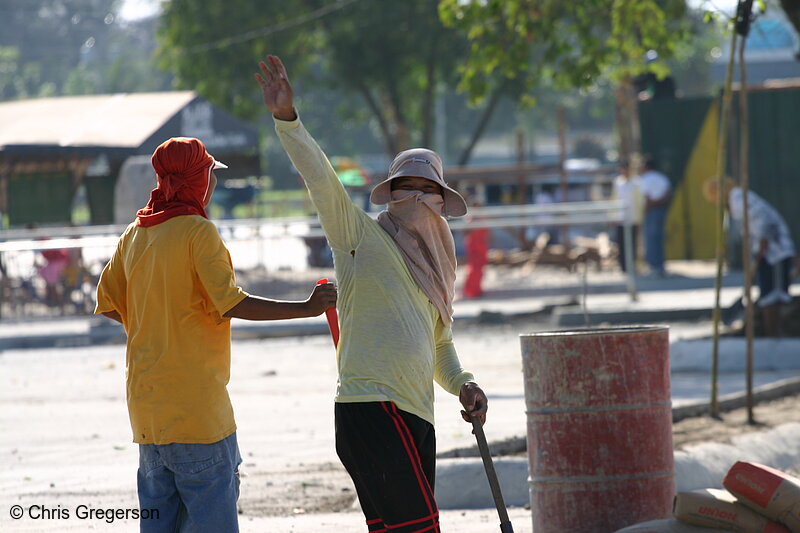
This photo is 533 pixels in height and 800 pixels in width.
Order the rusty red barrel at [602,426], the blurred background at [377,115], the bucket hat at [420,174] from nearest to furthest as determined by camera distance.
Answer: the bucket hat at [420,174] < the rusty red barrel at [602,426] < the blurred background at [377,115]

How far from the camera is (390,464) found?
432cm

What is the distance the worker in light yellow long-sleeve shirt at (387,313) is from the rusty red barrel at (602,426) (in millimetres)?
947

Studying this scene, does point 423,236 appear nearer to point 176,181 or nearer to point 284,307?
point 284,307

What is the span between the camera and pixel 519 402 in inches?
407

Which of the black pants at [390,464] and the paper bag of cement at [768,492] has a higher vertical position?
the black pants at [390,464]

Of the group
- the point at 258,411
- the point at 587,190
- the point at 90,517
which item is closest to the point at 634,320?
the point at 258,411

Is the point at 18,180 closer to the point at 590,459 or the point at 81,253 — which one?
the point at 81,253

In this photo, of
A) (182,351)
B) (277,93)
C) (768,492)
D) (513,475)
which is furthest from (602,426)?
(277,93)

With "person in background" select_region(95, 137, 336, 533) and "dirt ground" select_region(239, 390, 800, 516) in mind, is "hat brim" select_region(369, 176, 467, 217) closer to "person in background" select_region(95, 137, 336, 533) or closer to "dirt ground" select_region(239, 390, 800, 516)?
"person in background" select_region(95, 137, 336, 533)

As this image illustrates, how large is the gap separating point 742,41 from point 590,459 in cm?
477

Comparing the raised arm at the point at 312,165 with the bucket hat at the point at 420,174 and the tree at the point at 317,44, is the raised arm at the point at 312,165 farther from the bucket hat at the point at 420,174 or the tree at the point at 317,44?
the tree at the point at 317,44

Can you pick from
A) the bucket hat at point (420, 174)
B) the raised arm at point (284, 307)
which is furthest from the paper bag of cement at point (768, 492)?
the raised arm at point (284, 307)

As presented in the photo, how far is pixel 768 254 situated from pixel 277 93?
990 cm

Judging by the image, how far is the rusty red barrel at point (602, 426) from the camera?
213 inches
